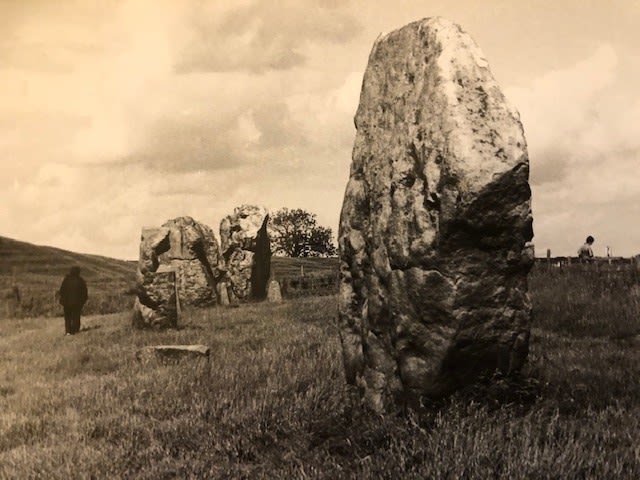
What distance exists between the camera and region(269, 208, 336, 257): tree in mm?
83688

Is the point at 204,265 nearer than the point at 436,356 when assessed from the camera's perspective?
No

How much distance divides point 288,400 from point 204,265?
1703 cm

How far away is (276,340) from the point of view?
10930 mm

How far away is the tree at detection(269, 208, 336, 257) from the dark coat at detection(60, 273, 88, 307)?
216 ft

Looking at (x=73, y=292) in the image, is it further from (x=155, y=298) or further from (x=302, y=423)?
(x=302, y=423)

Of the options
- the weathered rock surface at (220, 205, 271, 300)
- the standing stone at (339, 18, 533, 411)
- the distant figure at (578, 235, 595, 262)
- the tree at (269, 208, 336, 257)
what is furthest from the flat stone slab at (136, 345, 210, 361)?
the tree at (269, 208, 336, 257)

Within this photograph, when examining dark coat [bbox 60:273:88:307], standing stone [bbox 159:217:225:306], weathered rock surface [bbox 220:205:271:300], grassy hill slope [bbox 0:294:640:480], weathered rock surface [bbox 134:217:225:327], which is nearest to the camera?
grassy hill slope [bbox 0:294:640:480]

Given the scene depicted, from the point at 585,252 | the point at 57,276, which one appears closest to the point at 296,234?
the point at 57,276

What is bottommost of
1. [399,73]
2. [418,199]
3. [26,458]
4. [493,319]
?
[26,458]

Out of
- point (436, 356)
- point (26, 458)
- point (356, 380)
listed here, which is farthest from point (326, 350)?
point (26, 458)

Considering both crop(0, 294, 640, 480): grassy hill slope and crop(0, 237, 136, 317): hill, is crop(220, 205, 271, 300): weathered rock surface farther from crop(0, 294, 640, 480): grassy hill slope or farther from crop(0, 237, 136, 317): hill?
crop(0, 294, 640, 480): grassy hill slope

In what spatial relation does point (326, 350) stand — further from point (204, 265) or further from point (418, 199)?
point (204, 265)

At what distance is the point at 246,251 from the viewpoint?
83.1 feet

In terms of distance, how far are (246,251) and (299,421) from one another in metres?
19.8
